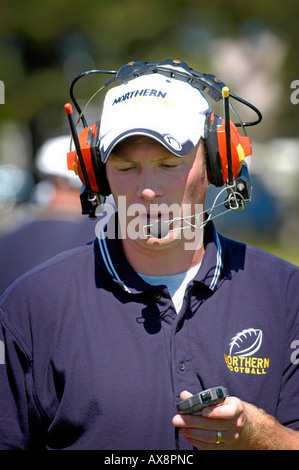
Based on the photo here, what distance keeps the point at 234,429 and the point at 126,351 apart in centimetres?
43

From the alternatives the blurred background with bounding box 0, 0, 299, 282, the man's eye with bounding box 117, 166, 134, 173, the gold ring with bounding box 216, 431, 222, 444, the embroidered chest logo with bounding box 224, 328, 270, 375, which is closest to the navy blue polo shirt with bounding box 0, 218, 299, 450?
the embroidered chest logo with bounding box 224, 328, 270, 375

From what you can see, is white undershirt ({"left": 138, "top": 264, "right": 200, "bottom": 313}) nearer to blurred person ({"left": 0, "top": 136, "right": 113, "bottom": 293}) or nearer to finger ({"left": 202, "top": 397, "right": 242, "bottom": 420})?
finger ({"left": 202, "top": 397, "right": 242, "bottom": 420})

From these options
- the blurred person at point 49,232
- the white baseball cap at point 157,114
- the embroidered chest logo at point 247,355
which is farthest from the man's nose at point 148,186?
the blurred person at point 49,232

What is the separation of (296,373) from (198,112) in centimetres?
98

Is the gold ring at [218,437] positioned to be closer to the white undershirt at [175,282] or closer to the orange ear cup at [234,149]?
the white undershirt at [175,282]

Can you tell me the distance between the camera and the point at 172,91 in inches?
90.4

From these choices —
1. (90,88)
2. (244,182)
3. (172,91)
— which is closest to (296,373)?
(244,182)

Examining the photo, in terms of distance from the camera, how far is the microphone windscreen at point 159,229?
2246 millimetres

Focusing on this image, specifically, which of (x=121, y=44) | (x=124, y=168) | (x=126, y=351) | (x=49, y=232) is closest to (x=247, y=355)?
(x=126, y=351)

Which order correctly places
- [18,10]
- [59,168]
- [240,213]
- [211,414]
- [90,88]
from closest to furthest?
[211,414] < [59,168] < [240,213] < [90,88] < [18,10]

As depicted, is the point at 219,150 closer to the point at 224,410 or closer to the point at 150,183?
the point at 150,183

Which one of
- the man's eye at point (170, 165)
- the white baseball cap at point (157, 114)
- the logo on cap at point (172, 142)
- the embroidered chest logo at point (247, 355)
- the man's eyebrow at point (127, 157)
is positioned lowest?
the embroidered chest logo at point (247, 355)

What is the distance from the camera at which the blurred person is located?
14.5ft
